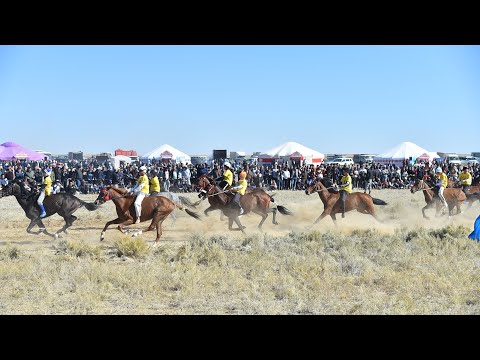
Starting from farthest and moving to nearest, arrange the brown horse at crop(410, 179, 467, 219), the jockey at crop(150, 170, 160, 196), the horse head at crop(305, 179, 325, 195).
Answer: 1. the brown horse at crop(410, 179, 467, 219)
2. the horse head at crop(305, 179, 325, 195)
3. the jockey at crop(150, 170, 160, 196)

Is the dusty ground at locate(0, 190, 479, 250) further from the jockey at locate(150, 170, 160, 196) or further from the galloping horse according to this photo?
the jockey at locate(150, 170, 160, 196)

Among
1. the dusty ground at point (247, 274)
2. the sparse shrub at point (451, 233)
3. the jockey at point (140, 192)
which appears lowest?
the dusty ground at point (247, 274)

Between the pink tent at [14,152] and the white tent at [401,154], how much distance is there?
26998mm

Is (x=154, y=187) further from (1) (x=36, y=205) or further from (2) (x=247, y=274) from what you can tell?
(2) (x=247, y=274)

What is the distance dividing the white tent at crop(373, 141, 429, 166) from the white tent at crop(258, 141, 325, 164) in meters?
5.46

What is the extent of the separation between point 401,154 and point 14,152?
95.9 ft

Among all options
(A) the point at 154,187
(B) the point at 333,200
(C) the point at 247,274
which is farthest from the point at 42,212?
(B) the point at 333,200

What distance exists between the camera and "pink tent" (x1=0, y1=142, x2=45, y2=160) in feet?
121

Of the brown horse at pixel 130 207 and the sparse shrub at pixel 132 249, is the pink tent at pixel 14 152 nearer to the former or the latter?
the brown horse at pixel 130 207

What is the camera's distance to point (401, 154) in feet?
151

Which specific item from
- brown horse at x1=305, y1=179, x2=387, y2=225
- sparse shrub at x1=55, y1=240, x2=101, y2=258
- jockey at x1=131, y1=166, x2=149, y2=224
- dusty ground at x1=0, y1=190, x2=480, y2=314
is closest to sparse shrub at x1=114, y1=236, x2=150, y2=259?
dusty ground at x1=0, y1=190, x2=480, y2=314

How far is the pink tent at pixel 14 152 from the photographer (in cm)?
3684

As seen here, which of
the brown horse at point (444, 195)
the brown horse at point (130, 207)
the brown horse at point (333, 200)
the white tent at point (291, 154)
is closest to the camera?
the brown horse at point (130, 207)

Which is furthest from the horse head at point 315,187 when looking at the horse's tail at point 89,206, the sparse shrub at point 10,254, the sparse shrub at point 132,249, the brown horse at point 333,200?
the sparse shrub at point 10,254
